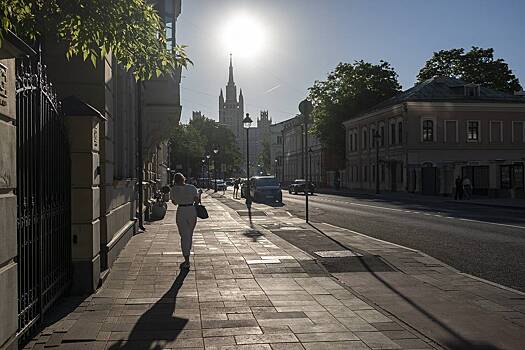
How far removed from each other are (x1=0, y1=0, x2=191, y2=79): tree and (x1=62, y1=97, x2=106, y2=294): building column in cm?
169

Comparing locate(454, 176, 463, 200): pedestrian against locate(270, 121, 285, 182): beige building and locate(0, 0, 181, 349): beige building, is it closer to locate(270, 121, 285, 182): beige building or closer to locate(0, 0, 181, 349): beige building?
locate(0, 0, 181, 349): beige building

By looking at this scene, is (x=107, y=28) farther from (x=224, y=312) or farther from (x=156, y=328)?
(x=224, y=312)

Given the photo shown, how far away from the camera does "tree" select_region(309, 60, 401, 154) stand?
71500 mm

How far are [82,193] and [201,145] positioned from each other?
312 feet

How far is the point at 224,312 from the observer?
7.39 meters

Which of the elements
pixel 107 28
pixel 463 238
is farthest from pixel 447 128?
pixel 107 28

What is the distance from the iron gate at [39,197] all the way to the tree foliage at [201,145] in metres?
73.8

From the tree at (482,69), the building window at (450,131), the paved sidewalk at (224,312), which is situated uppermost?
the tree at (482,69)

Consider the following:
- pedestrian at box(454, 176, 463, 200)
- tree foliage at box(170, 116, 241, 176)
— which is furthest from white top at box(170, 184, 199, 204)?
tree foliage at box(170, 116, 241, 176)

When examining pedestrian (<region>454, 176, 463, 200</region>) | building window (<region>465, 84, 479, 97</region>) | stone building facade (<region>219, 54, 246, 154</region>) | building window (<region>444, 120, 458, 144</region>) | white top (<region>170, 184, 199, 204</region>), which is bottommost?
pedestrian (<region>454, 176, 463, 200</region>)

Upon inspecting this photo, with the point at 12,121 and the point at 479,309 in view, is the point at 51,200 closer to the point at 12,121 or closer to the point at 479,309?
the point at 12,121

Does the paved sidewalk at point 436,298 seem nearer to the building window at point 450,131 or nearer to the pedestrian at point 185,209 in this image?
the pedestrian at point 185,209

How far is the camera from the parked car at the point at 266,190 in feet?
135

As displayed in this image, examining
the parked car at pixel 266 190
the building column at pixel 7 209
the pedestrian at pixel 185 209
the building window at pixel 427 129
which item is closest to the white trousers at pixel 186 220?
the pedestrian at pixel 185 209
